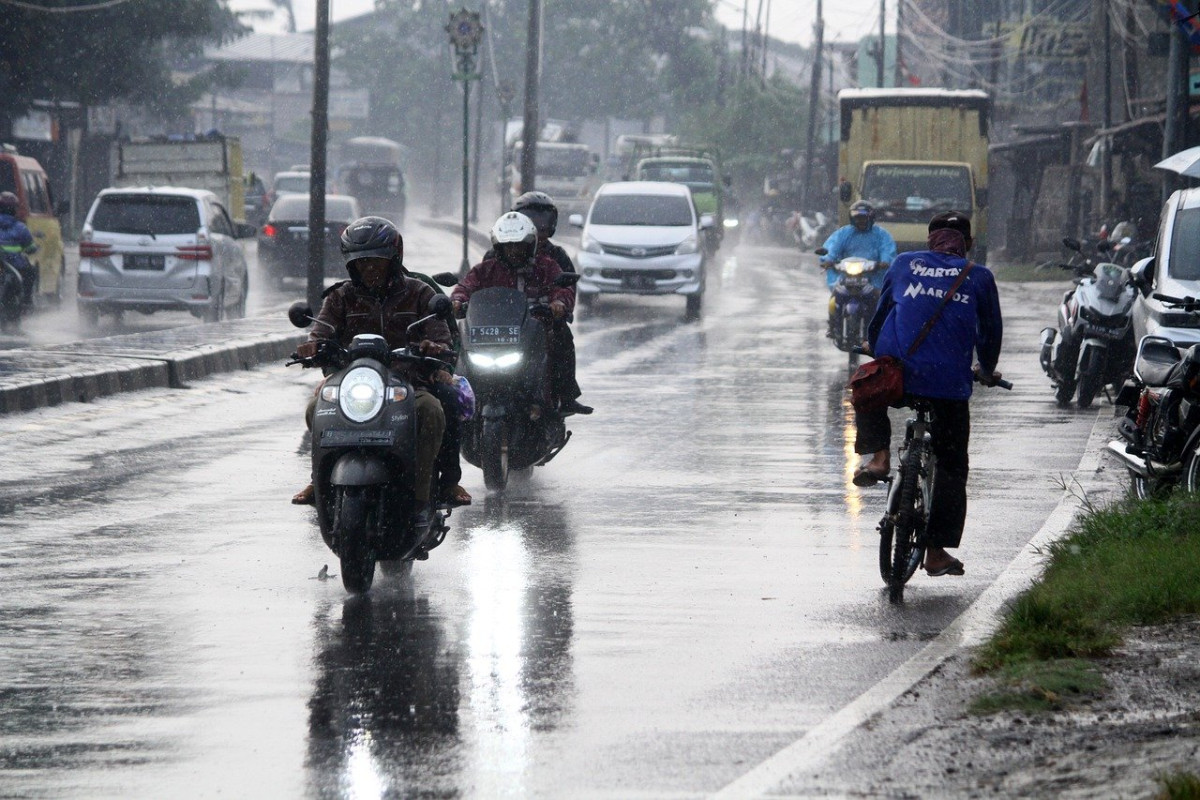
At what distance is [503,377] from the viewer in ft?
36.2

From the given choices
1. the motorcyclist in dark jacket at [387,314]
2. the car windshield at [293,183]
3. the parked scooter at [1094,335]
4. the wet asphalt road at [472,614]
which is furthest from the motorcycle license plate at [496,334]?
the car windshield at [293,183]

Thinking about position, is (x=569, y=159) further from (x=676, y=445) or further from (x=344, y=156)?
(x=676, y=445)

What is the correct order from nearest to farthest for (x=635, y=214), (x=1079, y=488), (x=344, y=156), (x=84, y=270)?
(x=1079, y=488), (x=84, y=270), (x=635, y=214), (x=344, y=156)

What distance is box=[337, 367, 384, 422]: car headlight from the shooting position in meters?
7.74

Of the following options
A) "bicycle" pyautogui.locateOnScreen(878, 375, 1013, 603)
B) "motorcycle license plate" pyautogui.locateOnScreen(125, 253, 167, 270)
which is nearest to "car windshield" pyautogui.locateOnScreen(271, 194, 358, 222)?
"motorcycle license plate" pyautogui.locateOnScreen(125, 253, 167, 270)

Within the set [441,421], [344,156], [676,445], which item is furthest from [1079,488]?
[344,156]

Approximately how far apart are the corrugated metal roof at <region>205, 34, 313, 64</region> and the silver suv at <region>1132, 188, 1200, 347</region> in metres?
115

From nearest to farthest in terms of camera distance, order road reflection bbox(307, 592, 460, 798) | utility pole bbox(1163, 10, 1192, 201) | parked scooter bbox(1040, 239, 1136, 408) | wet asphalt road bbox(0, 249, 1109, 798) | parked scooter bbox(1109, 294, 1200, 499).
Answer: road reflection bbox(307, 592, 460, 798) → wet asphalt road bbox(0, 249, 1109, 798) → parked scooter bbox(1109, 294, 1200, 499) → parked scooter bbox(1040, 239, 1136, 408) → utility pole bbox(1163, 10, 1192, 201)

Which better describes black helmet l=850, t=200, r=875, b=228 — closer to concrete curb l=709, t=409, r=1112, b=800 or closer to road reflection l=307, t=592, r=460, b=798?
concrete curb l=709, t=409, r=1112, b=800

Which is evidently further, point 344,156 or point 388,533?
point 344,156

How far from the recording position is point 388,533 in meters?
7.96

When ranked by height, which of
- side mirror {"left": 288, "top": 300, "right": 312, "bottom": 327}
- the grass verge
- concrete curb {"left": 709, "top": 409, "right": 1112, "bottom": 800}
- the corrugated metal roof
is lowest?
concrete curb {"left": 709, "top": 409, "right": 1112, "bottom": 800}

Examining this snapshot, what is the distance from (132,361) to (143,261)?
612cm

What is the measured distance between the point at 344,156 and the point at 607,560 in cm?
8915
